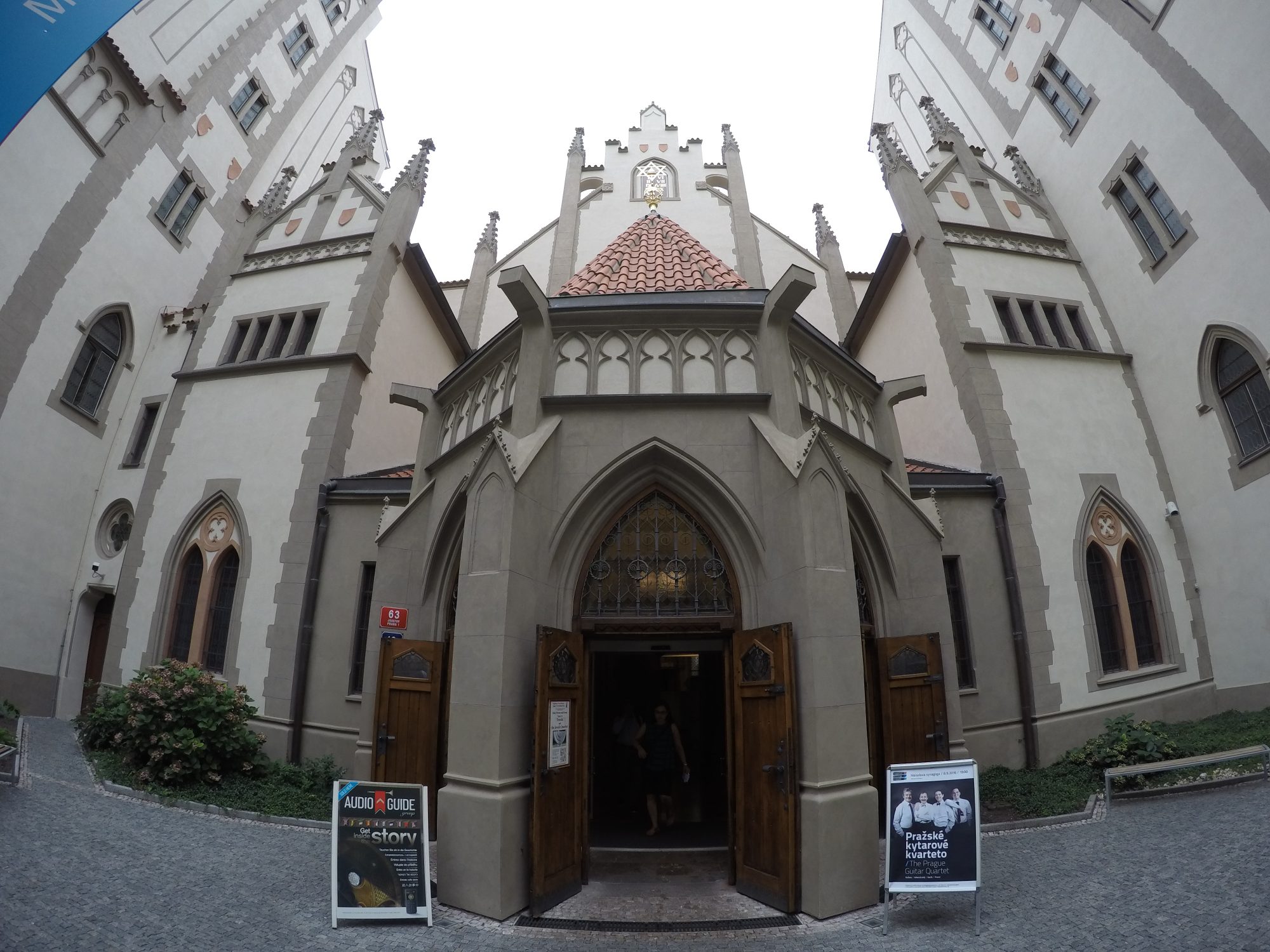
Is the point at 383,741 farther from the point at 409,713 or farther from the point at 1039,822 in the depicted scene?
the point at 1039,822

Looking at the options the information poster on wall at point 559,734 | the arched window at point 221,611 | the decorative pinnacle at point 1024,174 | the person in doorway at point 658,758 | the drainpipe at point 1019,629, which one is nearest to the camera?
the information poster on wall at point 559,734

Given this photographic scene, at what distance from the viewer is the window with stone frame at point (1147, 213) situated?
12852 millimetres

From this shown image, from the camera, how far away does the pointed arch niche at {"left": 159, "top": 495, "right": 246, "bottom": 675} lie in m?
11.5

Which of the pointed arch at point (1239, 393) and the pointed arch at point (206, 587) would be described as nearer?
the pointed arch at point (1239, 393)

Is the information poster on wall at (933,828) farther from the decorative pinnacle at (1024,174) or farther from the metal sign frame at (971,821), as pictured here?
the decorative pinnacle at (1024,174)

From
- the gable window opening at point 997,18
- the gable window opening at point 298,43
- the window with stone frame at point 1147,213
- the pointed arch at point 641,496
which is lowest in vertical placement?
the pointed arch at point 641,496

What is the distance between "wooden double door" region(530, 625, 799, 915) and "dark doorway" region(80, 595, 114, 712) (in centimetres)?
1257

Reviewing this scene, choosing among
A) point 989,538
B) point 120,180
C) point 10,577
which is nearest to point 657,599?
point 989,538

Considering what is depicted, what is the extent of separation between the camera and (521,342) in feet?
25.1

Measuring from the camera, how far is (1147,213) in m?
13.5

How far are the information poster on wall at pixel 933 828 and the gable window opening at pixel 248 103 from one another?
2503 cm

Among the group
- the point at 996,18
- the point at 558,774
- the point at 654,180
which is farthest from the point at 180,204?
the point at 996,18


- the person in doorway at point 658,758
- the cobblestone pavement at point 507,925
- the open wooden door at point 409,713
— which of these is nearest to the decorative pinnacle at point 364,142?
the open wooden door at point 409,713

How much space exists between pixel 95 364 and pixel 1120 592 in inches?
876
